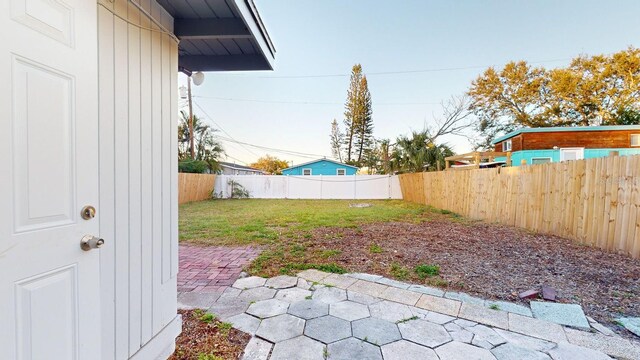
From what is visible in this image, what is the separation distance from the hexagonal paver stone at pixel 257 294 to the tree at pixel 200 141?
1369 centimetres

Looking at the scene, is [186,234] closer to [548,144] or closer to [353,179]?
[353,179]

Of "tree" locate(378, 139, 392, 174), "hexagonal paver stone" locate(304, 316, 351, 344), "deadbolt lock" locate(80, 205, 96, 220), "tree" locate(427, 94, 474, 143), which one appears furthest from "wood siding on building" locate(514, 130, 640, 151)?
"deadbolt lock" locate(80, 205, 96, 220)

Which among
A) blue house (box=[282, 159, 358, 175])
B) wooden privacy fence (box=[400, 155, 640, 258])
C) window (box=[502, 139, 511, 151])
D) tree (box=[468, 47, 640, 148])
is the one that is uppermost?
tree (box=[468, 47, 640, 148])

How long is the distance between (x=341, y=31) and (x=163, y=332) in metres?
10.8

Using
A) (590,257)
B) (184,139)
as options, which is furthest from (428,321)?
(184,139)

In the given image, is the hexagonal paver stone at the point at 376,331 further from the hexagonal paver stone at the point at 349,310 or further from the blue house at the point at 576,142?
the blue house at the point at 576,142

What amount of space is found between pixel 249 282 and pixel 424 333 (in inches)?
65.5

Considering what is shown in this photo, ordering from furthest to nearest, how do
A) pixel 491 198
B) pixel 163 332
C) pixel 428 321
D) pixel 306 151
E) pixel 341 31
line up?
pixel 306 151, pixel 341 31, pixel 491 198, pixel 428 321, pixel 163 332

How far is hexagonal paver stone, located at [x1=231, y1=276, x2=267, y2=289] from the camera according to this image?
2.72 m

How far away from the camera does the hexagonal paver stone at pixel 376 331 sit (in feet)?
6.06

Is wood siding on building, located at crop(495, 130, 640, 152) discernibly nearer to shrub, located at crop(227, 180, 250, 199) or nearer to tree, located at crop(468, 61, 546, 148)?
tree, located at crop(468, 61, 546, 148)

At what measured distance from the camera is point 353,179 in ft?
48.7

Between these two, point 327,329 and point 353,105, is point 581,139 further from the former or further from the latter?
point 353,105

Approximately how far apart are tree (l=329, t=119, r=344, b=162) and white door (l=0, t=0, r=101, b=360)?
2506 cm
